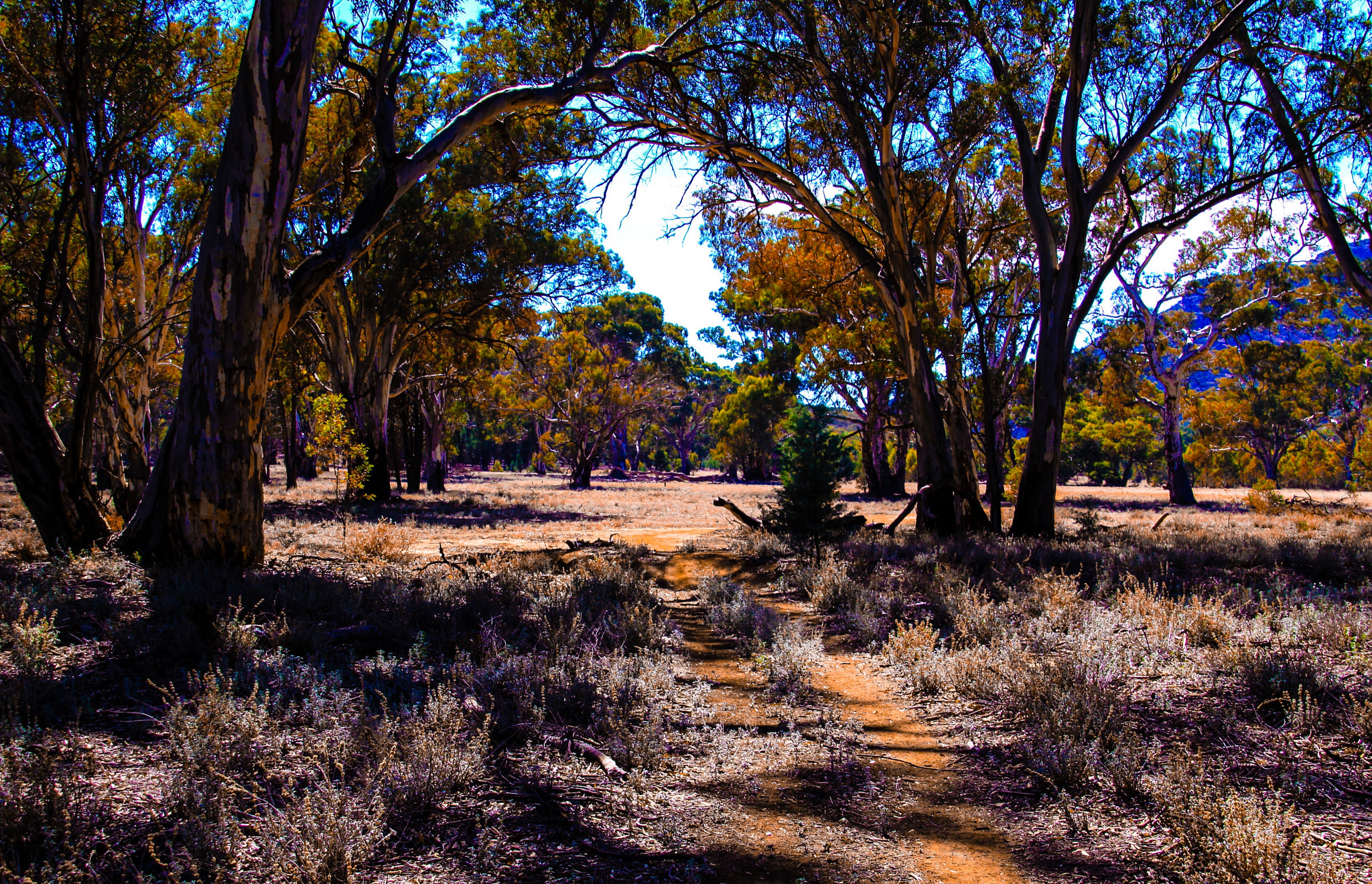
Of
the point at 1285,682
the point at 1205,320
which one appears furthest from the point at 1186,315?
the point at 1285,682

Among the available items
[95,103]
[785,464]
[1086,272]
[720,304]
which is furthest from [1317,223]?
[720,304]

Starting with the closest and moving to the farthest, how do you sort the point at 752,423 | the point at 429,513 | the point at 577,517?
the point at 429,513 < the point at 577,517 < the point at 752,423

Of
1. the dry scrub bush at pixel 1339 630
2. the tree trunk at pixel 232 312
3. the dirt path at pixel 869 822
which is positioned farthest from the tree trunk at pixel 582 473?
the dry scrub bush at pixel 1339 630

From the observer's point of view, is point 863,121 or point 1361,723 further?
point 863,121

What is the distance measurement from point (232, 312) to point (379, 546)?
14.1ft

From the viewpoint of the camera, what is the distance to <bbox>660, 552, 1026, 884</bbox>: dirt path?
3.02 metres

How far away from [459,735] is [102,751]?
66.2 inches

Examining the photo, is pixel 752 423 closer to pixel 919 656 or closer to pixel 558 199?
pixel 558 199

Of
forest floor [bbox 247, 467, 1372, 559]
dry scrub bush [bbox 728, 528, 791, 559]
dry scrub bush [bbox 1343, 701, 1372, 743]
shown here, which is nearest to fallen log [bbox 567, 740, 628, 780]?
dry scrub bush [bbox 1343, 701, 1372, 743]

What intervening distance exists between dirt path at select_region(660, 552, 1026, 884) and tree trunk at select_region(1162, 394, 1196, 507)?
28.2 metres

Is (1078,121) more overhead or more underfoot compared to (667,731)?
more overhead

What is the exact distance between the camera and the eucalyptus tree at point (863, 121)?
1253cm

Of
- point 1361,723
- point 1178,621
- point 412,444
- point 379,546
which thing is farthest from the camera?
point 412,444

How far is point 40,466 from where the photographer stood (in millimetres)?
7922
